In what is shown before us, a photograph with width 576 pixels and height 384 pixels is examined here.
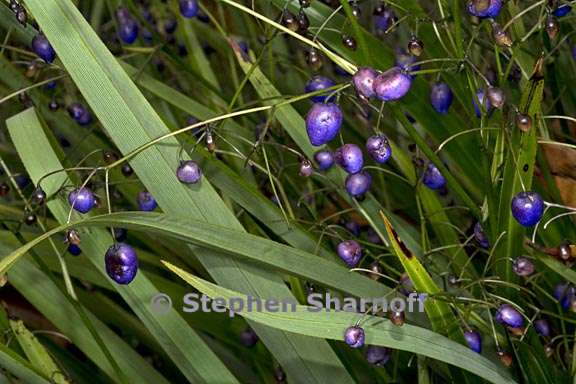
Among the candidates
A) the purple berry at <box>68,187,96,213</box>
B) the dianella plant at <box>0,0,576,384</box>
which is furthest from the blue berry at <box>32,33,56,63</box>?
the purple berry at <box>68,187,96,213</box>

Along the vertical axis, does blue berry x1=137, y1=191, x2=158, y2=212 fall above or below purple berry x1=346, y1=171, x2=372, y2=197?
below

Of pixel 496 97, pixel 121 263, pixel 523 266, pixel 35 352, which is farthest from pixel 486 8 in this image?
pixel 35 352

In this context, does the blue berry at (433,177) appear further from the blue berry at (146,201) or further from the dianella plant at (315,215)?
the blue berry at (146,201)

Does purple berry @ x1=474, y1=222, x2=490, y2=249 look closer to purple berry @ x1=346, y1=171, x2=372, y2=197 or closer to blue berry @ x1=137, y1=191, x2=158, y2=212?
purple berry @ x1=346, y1=171, x2=372, y2=197

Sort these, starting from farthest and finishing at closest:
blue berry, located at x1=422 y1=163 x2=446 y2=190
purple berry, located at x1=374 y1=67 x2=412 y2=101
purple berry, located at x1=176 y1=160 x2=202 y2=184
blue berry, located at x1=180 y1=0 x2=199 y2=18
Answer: blue berry, located at x1=180 y1=0 x2=199 y2=18 < blue berry, located at x1=422 y1=163 x2=446 y2=190 < purple berry, located at x1=176 y1=160 x2=202 y2=184 < purple berry, located at x1=374 y1=67 x2=412 y2=101

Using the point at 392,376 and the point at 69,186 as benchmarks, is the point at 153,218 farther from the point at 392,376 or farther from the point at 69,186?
the point at 392,376

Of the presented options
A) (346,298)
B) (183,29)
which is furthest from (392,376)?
(183,29)
